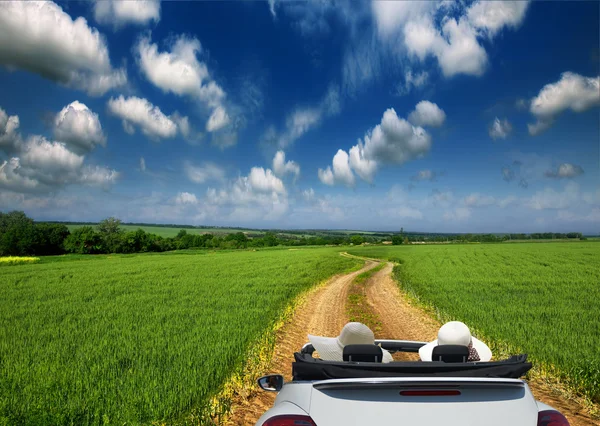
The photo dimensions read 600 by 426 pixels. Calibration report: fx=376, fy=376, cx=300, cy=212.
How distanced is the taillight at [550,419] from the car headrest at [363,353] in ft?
3.28

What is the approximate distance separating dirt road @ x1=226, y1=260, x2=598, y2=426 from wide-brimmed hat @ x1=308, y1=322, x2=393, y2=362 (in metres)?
3.19

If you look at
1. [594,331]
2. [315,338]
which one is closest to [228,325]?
[315,338]

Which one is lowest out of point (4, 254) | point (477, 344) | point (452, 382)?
point (4, 254)

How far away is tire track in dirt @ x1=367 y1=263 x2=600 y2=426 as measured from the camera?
Answer: 6.11m

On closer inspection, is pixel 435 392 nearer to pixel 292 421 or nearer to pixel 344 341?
pixel 292 421

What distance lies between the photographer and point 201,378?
21.3ft

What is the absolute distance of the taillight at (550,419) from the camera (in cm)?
224

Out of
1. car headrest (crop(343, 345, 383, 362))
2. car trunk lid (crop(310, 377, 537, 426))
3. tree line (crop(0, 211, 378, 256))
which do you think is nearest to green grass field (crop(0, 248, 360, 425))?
car headrest (crop(343, 345, 383, 362))

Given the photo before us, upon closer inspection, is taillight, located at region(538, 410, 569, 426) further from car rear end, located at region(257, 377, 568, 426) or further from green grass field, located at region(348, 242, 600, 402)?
green grass field, located at region(348, 242, 600, 402)

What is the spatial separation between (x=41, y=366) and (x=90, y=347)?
4.88 feet

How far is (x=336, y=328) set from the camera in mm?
12328

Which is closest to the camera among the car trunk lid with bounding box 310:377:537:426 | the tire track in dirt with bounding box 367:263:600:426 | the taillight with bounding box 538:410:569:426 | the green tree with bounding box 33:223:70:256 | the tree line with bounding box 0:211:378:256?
the car trunk lid with bounding box 310:377:537:426

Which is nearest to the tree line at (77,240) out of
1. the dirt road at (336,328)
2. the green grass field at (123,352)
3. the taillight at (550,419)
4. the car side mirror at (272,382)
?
the green grass field at (123,352)

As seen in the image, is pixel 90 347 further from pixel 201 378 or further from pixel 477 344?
pixel 477 344
